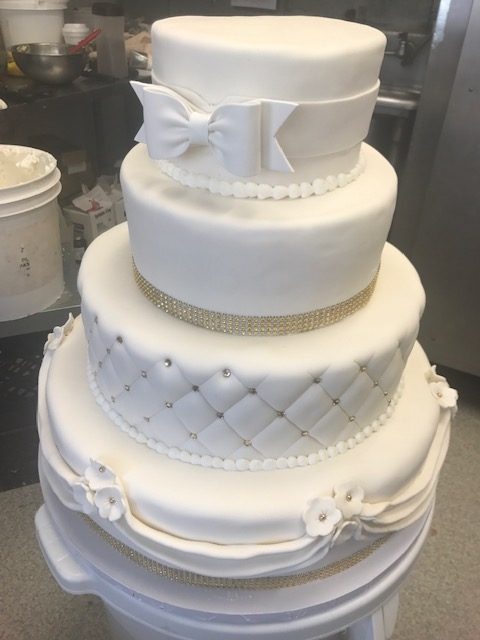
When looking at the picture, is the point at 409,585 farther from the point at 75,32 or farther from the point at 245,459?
the point at 75,32

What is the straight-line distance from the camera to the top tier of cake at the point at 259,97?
683mm

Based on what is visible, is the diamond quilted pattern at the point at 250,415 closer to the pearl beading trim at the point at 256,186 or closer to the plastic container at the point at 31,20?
the pearl beading trim at the point at 256,186

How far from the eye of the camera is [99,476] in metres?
0.82

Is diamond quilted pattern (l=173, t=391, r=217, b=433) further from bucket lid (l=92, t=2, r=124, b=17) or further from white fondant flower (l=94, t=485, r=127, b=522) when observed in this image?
bucket lid (l=92, t=2, r=124, b=17)

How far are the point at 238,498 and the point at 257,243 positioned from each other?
35cm

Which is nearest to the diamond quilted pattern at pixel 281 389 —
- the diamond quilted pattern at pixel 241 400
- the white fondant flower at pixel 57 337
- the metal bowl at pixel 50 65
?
the diamond quilted pattern at pixel 241 400

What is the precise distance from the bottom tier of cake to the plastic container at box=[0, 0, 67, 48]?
1617mm

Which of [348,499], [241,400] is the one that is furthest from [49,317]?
[348,499]

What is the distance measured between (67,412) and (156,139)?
1.52ft

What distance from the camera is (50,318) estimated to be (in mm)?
1642

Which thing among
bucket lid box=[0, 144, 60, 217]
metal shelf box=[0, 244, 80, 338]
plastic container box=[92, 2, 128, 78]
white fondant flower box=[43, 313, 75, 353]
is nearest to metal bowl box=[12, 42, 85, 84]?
plastic container box=[92, 2, 128, 78]

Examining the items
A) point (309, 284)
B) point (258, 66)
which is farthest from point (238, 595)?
point (258, 66)

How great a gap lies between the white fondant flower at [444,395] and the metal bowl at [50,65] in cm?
150

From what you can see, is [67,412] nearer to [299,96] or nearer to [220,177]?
[220,177]
